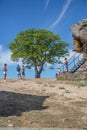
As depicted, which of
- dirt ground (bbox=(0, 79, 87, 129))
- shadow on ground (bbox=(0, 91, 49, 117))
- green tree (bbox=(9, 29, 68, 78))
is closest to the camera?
dirt ground (bbox=(0, 79, 87, 129))

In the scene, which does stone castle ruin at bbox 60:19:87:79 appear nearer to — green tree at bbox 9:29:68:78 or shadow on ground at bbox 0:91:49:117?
shadow on ground at bbox 0:91:49:117

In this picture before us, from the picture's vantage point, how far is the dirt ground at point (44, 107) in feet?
48.1

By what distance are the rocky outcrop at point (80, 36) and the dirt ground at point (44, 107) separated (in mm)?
3374

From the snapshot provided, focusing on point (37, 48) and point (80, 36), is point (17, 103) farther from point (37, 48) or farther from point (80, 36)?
point (37, 48)

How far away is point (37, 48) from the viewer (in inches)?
2608

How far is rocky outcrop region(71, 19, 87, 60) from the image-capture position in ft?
96.7

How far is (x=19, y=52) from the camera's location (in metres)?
67.9

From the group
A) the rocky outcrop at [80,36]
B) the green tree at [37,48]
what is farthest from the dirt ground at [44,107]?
the green tree at [37,48]

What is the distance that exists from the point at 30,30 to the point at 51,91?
148ft

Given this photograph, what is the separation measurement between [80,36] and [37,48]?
34980 millimetres

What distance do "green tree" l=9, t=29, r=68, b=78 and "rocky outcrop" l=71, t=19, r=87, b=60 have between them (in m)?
31.8

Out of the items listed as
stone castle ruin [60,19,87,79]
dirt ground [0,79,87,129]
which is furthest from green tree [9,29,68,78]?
dirt ground [0,79,87,129]

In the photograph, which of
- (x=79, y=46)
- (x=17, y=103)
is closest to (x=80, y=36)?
(x=79, y=46)

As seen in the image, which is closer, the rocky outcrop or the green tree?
the rocky outcrop
